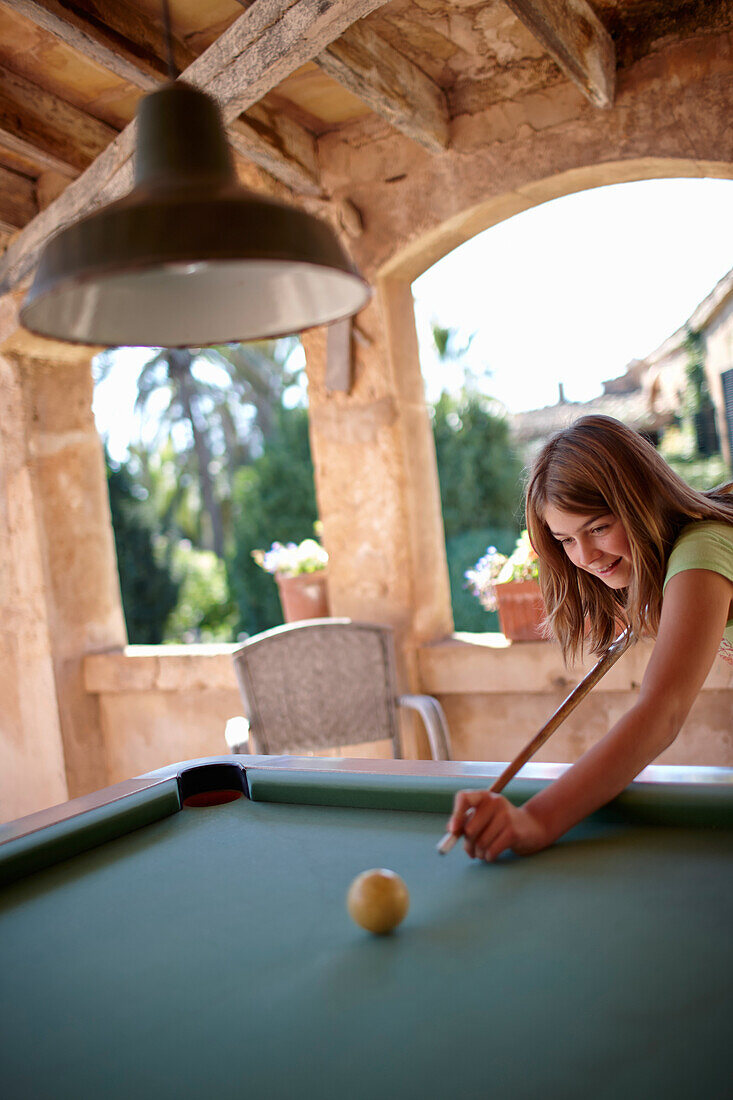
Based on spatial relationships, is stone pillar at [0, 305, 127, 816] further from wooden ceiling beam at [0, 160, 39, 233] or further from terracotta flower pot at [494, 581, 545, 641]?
terracotta flower pot at [494, 581, 545, 641]

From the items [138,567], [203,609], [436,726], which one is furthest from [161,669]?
[203,609]

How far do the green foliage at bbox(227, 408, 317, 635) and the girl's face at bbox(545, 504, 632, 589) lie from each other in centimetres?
855

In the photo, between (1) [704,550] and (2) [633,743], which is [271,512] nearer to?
(1) [704,550]

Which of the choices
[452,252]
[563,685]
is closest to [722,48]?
[452,252]

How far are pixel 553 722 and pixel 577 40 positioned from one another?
2.05 meters

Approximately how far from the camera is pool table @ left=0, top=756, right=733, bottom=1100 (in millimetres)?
874

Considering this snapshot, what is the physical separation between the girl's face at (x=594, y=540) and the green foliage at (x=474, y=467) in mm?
8042

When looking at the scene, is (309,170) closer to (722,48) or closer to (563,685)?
(722,48)

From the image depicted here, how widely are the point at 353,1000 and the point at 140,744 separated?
3.27 m


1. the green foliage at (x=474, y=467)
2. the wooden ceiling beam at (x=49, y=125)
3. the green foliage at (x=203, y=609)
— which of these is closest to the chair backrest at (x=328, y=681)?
the wooden ceiling beam at (x=49, y=125)

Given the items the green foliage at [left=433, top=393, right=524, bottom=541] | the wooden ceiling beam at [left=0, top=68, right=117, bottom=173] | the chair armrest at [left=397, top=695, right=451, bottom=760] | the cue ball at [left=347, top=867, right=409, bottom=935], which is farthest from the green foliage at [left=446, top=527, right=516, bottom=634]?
the cue ball at [left=347, top=867, right=409, bottom=935]

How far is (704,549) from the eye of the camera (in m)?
1.63

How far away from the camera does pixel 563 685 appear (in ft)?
10.3

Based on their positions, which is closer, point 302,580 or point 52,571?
point 302,580
